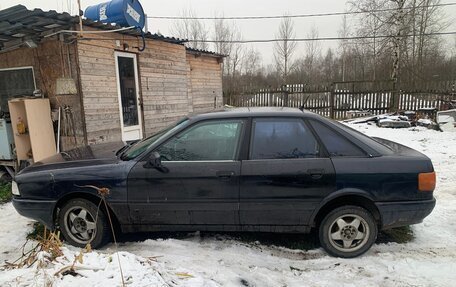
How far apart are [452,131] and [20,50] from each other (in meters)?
11.9

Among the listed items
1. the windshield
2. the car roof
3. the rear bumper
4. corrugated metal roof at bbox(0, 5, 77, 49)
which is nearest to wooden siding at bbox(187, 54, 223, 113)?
corrugated metal roof at bbox(0, 5, 77, 49)

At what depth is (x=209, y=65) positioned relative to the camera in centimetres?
1262

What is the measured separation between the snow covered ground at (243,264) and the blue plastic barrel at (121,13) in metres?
4.68

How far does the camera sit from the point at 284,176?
3.03 metres

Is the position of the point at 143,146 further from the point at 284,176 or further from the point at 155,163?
the point at 284,176

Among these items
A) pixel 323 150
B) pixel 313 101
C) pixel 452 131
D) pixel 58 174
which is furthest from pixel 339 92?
pixel 58 174

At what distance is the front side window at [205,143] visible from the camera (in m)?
3.16

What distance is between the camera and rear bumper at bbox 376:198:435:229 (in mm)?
3006

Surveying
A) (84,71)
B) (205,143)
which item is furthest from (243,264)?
(84,71)

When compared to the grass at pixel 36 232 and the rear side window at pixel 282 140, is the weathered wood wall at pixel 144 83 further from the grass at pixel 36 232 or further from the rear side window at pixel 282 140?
the rear side window at pixel 282 140

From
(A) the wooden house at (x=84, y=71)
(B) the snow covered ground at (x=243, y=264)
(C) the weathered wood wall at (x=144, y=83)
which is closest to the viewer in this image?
(B) the snow covered ground at (x=243, y=264)

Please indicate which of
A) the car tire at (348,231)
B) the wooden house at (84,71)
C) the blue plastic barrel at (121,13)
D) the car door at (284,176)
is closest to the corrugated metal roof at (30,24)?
the wooden house at (84,71)

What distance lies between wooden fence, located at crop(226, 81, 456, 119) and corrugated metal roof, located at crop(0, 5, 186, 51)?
1090 centimetres

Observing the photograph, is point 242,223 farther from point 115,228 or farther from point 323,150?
point 115,228
